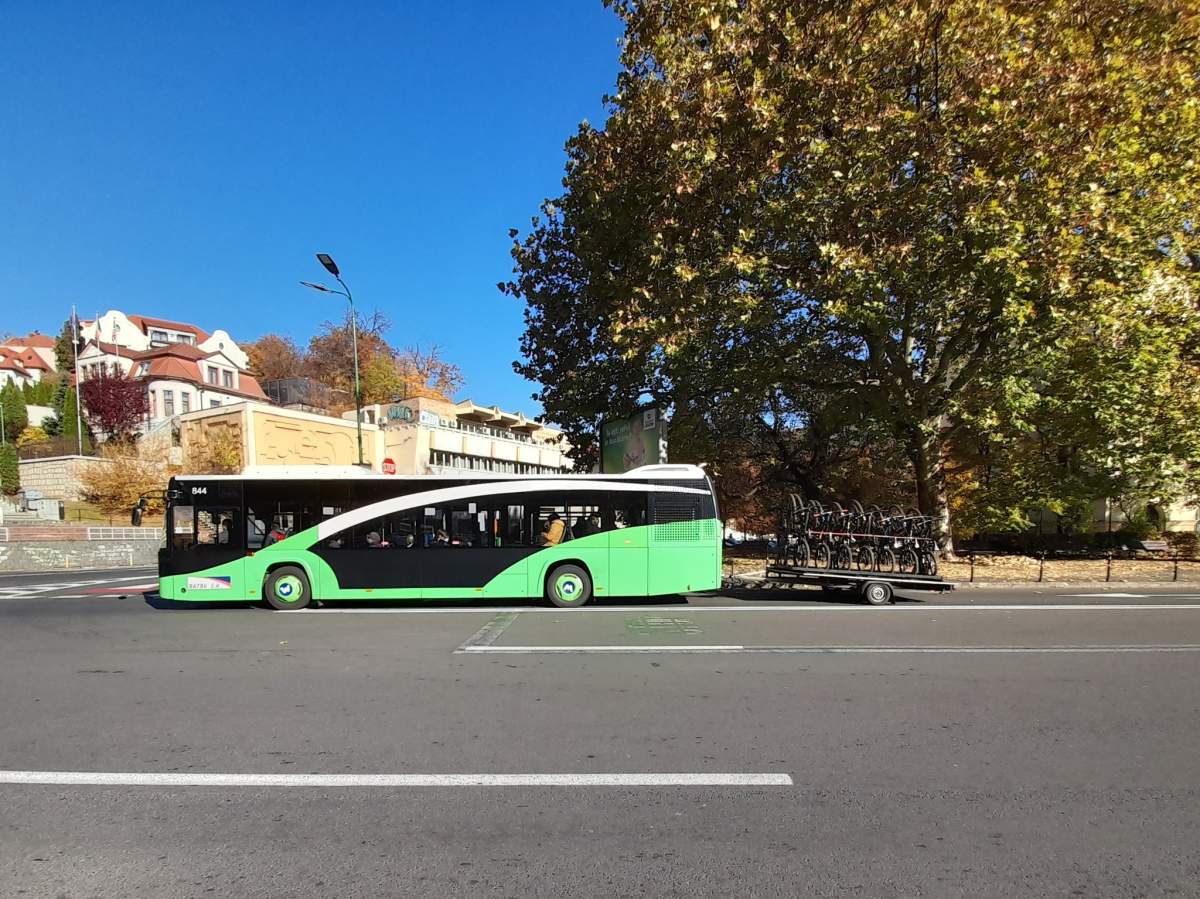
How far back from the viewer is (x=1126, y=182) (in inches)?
555

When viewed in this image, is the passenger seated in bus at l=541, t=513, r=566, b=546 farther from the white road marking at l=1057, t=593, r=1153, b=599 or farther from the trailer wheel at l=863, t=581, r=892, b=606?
the white road marking at l=1057, t=593, r=1153, b=599

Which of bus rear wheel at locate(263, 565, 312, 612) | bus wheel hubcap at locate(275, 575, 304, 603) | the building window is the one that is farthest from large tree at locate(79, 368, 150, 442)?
bus wheel hubcap at locate(275, 575, 304, 603)

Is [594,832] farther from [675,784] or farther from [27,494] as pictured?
[27,494]

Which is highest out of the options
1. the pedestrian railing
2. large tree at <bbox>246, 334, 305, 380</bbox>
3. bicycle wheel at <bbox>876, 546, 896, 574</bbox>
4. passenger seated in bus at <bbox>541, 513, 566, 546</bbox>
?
large tree at <bbox>246, 334, 305, 380</bbox>

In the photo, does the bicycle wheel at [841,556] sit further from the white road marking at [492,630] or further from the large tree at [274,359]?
the large tree at [274,359]

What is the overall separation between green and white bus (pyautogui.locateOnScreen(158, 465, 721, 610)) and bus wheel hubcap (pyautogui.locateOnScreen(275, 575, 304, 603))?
0.02 m

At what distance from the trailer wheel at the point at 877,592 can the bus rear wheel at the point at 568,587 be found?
5.57 m

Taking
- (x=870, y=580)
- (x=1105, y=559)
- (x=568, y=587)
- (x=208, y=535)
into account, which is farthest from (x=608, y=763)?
(x=1105, y=559)

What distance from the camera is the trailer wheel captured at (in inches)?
542

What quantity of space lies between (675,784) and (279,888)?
2.39 m

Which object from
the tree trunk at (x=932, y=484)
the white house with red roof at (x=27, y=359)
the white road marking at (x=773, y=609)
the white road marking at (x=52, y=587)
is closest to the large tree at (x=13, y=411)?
the white house with red roof at (x=27, y=359)

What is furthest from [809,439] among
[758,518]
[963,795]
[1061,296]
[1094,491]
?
[963,795]

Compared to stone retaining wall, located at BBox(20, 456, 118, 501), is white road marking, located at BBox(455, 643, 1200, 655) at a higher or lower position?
lower

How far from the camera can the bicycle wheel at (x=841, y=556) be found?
14.5m
